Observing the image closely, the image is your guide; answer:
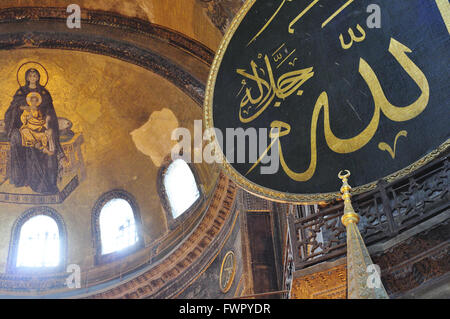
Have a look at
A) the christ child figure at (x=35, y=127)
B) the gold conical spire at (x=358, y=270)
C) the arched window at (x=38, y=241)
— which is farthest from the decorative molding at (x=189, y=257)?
the gold conical spire at (x=358, y=270)

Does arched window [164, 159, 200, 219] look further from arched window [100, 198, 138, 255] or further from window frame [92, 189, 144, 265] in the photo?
arched window [100, 198, 138, 255]

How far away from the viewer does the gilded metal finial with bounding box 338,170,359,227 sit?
5.78 meters

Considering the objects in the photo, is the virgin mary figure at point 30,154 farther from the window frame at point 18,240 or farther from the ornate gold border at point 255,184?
the ornate gold border at point 255,184

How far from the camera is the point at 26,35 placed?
1448 centimetres

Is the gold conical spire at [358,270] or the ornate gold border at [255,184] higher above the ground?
the ornate gold border at [255,184]

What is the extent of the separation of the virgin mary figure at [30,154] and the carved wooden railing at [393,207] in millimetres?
9560

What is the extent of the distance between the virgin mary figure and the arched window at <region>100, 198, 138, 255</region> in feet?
4.20

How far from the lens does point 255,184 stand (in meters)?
7.53

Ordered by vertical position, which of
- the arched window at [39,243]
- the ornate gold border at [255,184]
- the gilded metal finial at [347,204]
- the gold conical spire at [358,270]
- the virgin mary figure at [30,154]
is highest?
the virgin mary figure at [30,154]

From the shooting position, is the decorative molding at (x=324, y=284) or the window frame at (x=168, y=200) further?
the window frame at (x=168, y=200)

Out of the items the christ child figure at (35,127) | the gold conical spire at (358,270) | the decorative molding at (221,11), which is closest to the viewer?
the gold conical spire at (358,270)

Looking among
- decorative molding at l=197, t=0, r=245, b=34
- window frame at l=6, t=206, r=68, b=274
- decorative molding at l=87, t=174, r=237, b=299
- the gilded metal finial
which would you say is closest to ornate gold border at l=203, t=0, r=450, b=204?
the gilded metal finial

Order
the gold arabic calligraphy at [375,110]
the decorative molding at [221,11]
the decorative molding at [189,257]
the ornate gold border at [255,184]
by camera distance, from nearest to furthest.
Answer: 1. the ornate gold border at [255,184]
2. the gold arabic calligraphy at [375,110]
3. the decorative molding at [189,257]
4. the decorative molding at [221,11]

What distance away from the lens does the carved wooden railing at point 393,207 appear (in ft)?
19.3
